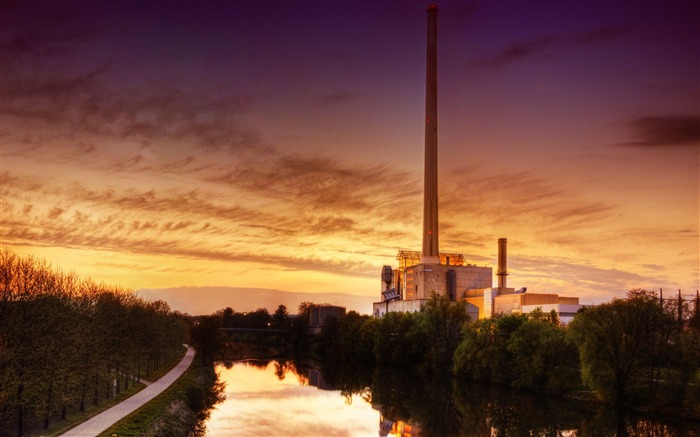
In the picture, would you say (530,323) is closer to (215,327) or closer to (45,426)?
(45,426)

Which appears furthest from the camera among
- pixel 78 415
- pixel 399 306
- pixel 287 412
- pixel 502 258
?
pixel 399 306

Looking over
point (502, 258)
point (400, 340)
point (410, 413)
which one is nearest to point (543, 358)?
point (410, 413)

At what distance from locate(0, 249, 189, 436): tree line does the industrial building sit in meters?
71.0

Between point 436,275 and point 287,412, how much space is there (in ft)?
255

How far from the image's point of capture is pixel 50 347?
2973 centimetres

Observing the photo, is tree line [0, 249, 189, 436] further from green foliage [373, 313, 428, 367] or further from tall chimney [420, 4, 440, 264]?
tall chimney [420, 4, 440, 264]

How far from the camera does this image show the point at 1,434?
2942cm

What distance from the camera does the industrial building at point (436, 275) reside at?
105688 mm

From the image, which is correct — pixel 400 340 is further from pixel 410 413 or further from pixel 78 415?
pixel 78 415

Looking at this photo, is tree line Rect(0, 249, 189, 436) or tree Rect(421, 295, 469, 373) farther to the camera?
tree Rect(421, 295, 469, 373)

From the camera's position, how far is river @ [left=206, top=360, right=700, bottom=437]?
40.7 meters

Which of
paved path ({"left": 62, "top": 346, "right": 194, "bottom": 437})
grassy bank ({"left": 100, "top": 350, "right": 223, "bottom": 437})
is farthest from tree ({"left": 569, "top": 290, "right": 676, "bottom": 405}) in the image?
paved path ({"left": 62, "top": 346, "right": 194, "bottom": 437})

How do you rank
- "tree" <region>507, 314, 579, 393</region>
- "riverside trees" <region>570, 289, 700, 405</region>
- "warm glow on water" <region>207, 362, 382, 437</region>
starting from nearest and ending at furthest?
1. "warm glow on water" <region>207, 362, 382, 437</region>
2. "riverside trees" <region>570, 289, 700, 405</region>
3. "tree" <region>507, 314, 579, 393</region>

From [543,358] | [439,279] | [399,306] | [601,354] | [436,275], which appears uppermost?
[436,275]
